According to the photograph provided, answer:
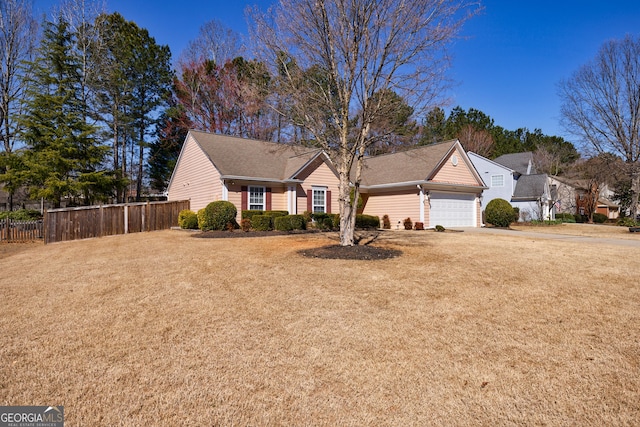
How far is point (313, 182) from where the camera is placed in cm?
1938

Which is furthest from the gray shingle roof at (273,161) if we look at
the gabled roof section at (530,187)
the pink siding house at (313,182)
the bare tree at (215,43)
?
the bare tree at (215,43)

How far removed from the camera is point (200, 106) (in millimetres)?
30031

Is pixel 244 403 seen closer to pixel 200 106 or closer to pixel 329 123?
pixel 329 123

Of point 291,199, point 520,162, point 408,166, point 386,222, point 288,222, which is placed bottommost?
point 386,222

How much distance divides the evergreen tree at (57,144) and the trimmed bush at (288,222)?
39.8 feet

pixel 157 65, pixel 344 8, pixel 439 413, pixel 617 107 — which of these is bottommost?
pixel 439 413

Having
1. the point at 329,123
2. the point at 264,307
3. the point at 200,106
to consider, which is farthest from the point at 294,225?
the point at 200,106

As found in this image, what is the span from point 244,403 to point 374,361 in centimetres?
135

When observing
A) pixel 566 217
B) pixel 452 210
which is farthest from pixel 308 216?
pixel 566 217

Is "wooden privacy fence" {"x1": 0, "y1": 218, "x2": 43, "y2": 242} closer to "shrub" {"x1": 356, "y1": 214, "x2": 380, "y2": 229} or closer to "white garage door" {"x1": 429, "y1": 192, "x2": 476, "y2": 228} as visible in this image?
"shrub" {"x1": 356, "y1": 214, "x2": 380, "y2": 229}

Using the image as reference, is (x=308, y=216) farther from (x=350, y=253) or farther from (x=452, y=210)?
(x=350, y=253)

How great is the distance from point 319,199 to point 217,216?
20.5ft

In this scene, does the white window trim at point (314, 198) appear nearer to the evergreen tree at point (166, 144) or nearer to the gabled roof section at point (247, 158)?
the gabled roof section at point (247, 158)

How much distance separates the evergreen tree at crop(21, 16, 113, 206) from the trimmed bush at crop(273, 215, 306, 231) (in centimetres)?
1214
